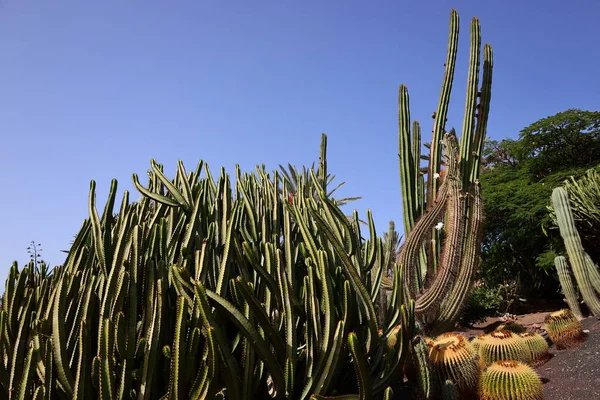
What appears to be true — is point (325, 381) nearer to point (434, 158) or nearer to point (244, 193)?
point (244, 193)

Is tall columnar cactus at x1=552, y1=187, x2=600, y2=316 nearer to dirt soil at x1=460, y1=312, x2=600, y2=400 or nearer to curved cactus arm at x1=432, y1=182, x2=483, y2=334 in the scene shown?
dirt soil at x1=460, y1=312, x2=600, y2=400

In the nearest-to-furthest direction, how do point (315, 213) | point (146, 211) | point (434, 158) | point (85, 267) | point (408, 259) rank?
1. point (85, 267)
2. point (315, 213)
3. point (146, 211)
4. point (408, 259)
5. point (434, 158)

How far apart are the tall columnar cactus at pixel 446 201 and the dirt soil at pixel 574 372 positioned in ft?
→ 4.86

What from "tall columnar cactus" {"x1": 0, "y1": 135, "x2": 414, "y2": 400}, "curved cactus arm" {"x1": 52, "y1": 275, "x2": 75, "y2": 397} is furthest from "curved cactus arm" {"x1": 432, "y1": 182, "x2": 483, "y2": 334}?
"curved cactus arm" {"x1": 52, "y1": 275, "x2": 75, "y2": 397}

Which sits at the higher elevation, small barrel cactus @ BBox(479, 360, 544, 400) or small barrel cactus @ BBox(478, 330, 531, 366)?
small barrel cactus @ BBox(478, 330, 531, 366)

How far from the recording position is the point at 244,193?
3.65 metres

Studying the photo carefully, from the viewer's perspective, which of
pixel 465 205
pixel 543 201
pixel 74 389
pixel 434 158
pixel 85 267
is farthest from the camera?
pixel 543 201

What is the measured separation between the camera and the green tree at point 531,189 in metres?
19.0

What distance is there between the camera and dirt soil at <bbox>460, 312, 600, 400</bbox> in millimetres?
5602

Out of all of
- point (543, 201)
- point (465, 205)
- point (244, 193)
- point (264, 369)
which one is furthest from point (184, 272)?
point (543, 201)

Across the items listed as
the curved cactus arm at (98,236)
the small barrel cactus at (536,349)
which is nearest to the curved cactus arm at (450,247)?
the small barrel cactus at (536,349)

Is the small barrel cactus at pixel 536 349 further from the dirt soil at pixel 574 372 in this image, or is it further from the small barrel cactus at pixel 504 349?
the small barrel cactus at pixel 504 349

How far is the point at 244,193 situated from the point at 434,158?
5913 millimetres

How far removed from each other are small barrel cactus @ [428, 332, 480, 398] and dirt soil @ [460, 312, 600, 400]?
946 mm
